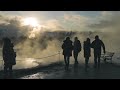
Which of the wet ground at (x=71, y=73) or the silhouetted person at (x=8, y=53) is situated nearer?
the silhouetted person at (x=8, y=53)

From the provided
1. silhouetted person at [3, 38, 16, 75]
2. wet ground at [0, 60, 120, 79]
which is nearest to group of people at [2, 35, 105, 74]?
silhouetted person at [3, 38, 16, 75]

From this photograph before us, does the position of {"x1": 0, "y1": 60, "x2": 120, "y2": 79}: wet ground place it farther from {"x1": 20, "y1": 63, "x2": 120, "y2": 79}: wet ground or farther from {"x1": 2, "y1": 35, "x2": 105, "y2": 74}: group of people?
{"x1": 2, "y1": 35, "x2": 105, "y2": 74}: group of people

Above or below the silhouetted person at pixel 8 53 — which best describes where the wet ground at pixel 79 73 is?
below

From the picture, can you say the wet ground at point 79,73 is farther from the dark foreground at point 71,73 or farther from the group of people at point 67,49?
the group of people at point 67,49

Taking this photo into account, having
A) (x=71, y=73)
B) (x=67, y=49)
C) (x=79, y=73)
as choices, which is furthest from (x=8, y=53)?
(x=79, y=73)

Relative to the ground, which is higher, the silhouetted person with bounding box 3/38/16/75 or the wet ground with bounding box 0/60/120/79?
the silhouetted person with bounding box 3/38/16/75

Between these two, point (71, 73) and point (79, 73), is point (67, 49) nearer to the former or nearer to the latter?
point (71, 73)

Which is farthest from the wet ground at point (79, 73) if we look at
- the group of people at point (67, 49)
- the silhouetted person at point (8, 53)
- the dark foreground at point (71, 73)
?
the silhouetted person at point (8, 53)
